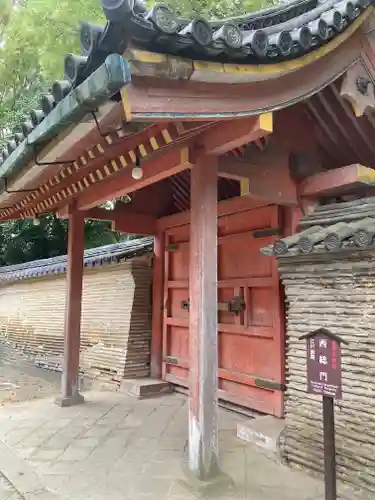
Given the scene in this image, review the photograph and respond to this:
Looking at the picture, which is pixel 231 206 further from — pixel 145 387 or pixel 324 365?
pixel 324 365

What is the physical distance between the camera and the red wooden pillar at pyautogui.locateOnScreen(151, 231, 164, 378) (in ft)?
24.0

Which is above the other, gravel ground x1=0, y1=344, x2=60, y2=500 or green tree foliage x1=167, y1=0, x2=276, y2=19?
green tree foliage x1=167, y1=0, x2=276, y2=19

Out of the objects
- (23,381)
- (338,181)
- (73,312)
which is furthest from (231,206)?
(23,381)

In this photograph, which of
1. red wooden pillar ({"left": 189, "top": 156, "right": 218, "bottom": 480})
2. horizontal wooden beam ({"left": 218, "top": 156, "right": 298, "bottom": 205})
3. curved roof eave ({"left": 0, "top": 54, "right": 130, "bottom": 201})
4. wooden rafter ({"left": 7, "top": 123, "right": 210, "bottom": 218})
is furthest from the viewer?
horizontal wooden beam ({"left": 218, "top": 156, "right": 298, "bottom": 205})

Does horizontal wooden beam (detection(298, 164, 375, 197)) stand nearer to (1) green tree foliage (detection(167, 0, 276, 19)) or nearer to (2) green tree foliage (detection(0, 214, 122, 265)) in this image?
(1) green tree foliage (detection(167, 0, 276, 19))

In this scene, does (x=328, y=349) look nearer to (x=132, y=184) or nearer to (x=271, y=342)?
(x=271, y=342)

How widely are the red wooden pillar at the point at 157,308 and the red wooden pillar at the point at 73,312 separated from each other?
142 cm

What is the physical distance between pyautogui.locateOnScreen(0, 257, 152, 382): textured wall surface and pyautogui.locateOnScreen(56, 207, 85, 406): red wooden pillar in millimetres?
1113

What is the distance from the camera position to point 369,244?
3.21m

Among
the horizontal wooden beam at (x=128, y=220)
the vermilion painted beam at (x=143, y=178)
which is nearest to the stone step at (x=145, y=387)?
the horizontal wooden beam at (x=128, y=220)

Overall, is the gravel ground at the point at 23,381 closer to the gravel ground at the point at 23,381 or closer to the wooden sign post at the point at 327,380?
the gravel ground at the point at 23,381

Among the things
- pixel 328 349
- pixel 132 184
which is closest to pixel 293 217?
pixel 132 184

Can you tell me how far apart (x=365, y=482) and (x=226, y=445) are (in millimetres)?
1548

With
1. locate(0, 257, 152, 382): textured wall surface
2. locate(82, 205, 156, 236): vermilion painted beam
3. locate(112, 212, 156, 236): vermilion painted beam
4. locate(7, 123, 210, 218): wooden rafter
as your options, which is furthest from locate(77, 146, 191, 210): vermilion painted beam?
locate(0, 257, 152, 382): textured wall surface
